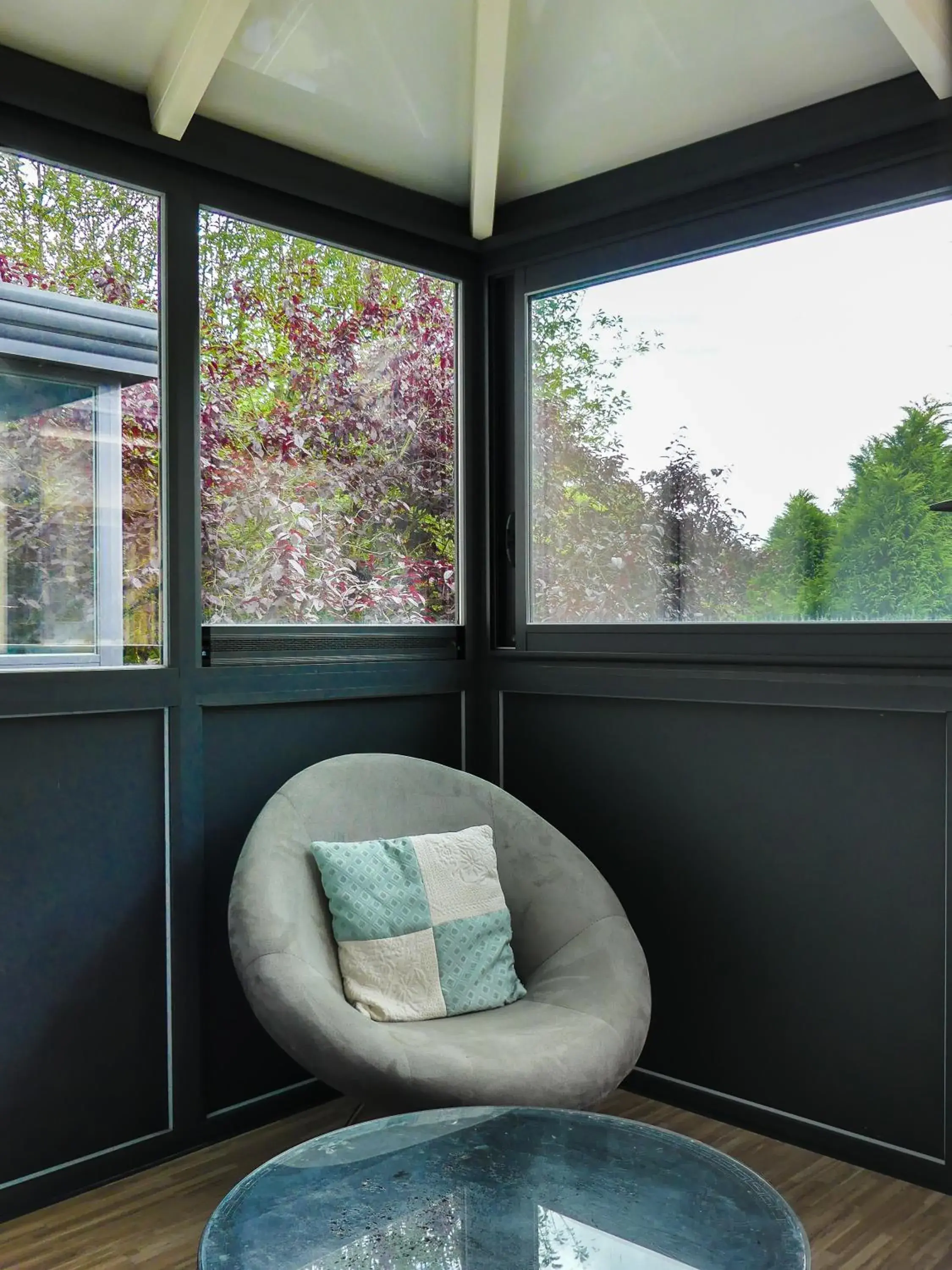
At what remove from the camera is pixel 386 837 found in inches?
112

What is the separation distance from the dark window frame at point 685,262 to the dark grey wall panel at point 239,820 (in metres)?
0.71

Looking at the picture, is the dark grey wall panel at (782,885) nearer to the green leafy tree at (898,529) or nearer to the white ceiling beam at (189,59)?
the green leafy tree at (898,529)

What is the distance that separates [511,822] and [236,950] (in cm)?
84

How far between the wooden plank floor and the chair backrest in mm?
605

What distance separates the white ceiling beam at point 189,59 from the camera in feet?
7.94

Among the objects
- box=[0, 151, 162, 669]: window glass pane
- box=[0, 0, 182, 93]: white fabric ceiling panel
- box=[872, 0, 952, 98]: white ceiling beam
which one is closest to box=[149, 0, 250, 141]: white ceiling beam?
box=[0, 0, 182, 93]: white fabric ceiling panel

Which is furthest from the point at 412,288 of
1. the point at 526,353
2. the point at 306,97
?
the point at 306,97

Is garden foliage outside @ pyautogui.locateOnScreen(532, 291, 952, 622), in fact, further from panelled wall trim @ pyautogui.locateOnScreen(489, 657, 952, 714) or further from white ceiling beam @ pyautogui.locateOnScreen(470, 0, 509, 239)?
white ceiling beam @ pyautogui.locateOnScreen(470, 0, 509, 239)

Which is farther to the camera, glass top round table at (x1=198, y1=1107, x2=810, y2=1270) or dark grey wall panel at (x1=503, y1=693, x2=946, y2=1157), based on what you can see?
dark grey wall panel at (x1=503, y1=693, x2=946, y2=1157)

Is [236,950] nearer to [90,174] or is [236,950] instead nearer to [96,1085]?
[96,1085]

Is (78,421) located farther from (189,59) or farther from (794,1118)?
(794,1118)

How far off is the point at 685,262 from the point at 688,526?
2.32 ft

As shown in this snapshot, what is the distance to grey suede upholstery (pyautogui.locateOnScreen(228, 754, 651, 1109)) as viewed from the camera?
83.5 inches

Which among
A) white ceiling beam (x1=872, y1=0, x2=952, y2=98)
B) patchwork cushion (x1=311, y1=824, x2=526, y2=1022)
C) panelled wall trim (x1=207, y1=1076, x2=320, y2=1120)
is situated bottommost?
panelled wall trim (x1=207, y1=1076, x2=320, y2=1120)
